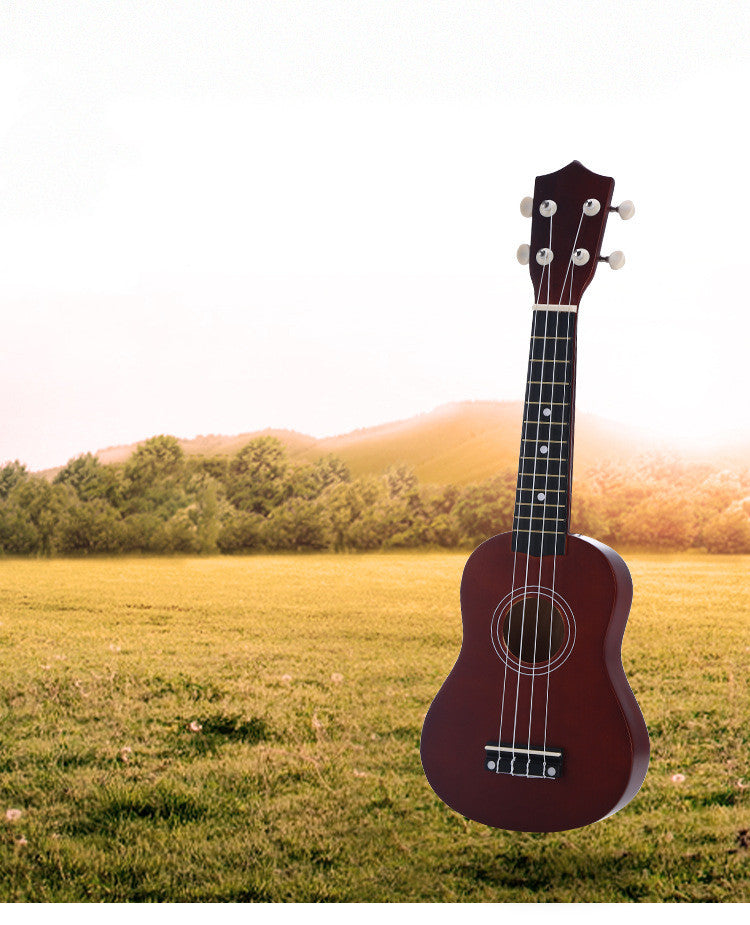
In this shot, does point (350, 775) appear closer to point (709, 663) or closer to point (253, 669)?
point (253, 669)

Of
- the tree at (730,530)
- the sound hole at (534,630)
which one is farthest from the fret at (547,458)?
the tree at (730,530)

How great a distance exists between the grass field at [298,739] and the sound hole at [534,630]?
0.66m

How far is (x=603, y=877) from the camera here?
218 cm

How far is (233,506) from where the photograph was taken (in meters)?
3.26

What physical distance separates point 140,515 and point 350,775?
4.17 ft

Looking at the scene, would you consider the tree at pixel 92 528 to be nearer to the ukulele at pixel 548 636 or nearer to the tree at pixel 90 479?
the tree at pixel 90 479

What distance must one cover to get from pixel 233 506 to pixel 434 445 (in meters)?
0.74

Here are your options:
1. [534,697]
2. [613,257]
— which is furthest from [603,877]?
[613,257]

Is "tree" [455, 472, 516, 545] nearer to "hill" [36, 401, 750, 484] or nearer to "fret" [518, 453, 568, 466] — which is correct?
"hill" [36, 401, 750, 484]

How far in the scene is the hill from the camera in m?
3.10

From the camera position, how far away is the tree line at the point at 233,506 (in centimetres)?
320

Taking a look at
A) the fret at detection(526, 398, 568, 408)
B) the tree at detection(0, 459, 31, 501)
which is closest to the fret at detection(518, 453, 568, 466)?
the fret at detection(526, 398, 568, 408)

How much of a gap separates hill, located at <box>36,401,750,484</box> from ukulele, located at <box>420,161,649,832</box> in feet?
3.82

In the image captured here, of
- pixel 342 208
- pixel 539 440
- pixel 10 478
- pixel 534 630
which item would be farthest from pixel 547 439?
pixel 10 478
